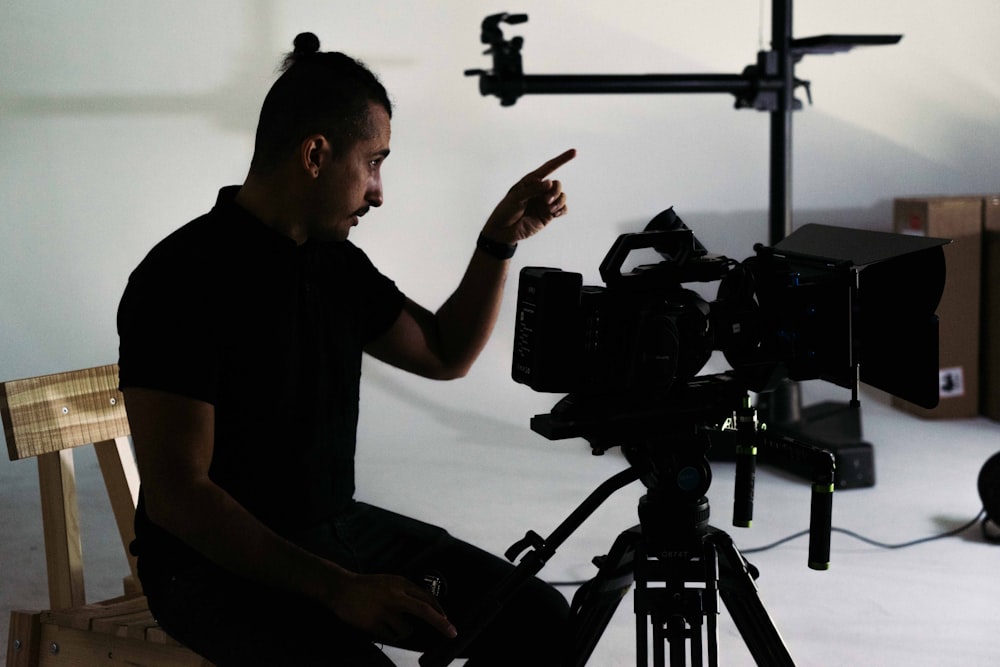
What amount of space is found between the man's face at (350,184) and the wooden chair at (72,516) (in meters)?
0.47

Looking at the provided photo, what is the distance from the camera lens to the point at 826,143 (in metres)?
4.07

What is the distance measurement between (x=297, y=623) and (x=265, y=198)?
1.71 ft

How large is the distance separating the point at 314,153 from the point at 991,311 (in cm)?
295

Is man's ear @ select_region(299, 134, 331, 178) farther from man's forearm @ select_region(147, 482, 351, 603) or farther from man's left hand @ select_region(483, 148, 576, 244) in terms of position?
man's forearm @ select_region(147, 482, 351, 603)

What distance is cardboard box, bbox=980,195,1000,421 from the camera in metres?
3.64

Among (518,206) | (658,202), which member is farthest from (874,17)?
(518,206)

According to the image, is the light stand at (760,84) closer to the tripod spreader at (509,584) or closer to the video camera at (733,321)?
the video camera at (733,321)

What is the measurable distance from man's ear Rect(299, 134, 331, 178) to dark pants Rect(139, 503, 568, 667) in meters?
0.45

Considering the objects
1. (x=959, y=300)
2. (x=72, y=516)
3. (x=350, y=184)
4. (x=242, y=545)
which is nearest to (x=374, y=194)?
(x=350, y=184)

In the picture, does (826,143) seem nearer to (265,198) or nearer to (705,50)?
(705,50)

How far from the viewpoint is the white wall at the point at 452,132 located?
11.9ft

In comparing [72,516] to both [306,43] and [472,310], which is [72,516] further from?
[306,43]

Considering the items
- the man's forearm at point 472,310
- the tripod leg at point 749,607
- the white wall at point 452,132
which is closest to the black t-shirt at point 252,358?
the man's forearm at point 472,310

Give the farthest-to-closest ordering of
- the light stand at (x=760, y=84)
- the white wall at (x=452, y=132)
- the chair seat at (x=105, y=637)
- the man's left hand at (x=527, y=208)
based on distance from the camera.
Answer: the white wall at (x=452, y=132) → the light stand at (x=760, y=84) → the man's left hand at (x=527, y=208) → the chair seat at (x=105, y=637)
